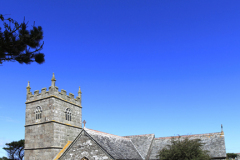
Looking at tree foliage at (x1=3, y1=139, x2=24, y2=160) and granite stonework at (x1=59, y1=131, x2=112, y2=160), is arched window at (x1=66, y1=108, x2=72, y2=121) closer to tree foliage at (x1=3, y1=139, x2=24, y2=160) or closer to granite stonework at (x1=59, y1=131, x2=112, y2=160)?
granite stonework at (x1=59, y1=131, x2=112, y2=160)

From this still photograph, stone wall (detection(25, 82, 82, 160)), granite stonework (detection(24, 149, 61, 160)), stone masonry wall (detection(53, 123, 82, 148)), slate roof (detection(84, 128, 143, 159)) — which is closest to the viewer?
slate roof (detection(84, 128, 143, 159))

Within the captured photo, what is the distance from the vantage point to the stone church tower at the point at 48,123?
3016 cm

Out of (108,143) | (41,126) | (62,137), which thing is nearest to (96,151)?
(108,143)

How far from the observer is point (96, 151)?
26.4 metres

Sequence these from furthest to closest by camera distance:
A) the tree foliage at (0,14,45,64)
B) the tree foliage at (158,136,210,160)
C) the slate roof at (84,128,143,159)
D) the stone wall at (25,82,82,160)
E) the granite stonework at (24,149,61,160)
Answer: the stone wall at (25,82,82,160), the granite stonework at (24,149,61,160), the slate roof at (84,128,143,159), the tree foliage at (158,136,210,160), the tree foliage at (0,14,45,64)

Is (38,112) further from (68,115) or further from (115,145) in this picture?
(115,145)

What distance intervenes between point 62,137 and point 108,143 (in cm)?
667

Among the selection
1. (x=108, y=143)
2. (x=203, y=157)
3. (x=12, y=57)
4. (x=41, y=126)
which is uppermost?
(x=12, y=57)

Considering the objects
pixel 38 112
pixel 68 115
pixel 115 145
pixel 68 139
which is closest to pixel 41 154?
pixel 68 139

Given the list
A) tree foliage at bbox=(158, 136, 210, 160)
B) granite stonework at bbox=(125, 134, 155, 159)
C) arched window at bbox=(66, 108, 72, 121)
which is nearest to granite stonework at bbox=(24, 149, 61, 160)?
arched window at bbox=(66, 108, 72, 121)

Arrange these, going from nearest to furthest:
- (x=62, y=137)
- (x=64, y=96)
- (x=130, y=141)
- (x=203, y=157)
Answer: (x=203, y=157) → (x=62, y=137) → (x=64, y=96) → (x=130, y=141)

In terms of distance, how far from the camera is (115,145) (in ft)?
97.3

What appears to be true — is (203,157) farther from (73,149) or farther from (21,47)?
(21,47)

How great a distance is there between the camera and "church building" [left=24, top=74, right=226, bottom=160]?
90.0ft
